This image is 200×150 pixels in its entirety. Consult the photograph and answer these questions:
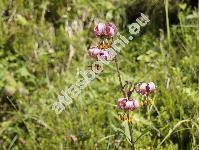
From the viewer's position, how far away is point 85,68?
3.69 metres

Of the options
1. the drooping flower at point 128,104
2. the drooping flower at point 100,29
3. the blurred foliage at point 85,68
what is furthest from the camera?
the blurred foliage at point 85,68

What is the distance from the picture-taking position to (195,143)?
2.76m

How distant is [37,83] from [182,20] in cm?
141

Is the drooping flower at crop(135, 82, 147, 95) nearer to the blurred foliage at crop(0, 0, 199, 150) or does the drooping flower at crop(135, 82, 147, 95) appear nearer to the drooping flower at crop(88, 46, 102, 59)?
the drooping flower at crop(88, 46, 102, 59)

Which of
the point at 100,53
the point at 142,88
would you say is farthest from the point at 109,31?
the point at 142,88

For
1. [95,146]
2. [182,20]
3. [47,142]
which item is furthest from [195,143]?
[182,20]

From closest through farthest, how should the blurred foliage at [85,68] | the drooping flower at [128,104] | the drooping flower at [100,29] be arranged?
the drooping flower at [100,29] → the drooping flower at [128,104] → the blurred foliage at [85,68]

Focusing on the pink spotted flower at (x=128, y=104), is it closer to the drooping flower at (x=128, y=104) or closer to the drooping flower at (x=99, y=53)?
the drooping flower at (x=128, y=104)

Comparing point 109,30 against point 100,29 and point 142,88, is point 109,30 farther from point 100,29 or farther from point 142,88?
point 142,88

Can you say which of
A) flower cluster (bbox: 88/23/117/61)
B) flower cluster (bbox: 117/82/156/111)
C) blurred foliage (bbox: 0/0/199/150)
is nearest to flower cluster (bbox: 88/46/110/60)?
flower cluster (bbox: 88/23/117/61)

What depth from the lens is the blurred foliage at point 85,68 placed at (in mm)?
→ 2955

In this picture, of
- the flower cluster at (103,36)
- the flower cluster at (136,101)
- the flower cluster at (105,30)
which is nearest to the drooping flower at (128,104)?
the flower cluster at (136,101)

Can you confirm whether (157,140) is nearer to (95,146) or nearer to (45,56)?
(95,146)

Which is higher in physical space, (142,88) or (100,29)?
(100,29)
